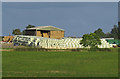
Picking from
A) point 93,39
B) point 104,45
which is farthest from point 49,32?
point 93,39

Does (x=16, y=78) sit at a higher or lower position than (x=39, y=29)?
lower

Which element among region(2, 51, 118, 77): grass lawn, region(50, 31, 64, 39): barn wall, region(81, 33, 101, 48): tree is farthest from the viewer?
region(50, 31, 64, 39): barn wall

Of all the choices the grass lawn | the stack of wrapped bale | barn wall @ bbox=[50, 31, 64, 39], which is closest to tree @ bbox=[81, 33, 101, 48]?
the stack of wrapped bale

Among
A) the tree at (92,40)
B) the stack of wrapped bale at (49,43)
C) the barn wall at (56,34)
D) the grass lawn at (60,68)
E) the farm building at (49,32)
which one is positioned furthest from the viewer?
the barn wall at (56,34)

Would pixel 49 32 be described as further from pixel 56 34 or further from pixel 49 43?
pixel 49 43

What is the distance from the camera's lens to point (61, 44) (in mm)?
81938

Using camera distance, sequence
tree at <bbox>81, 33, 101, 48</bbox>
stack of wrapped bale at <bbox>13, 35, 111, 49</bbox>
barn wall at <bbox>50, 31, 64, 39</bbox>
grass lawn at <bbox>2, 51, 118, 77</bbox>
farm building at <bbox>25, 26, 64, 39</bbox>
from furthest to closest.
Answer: barn wall at <bbox>50, 31, 64, 39</bbox>, farm building at <bbox>25, 26, 64, 39</bbox>, stack of wrapped bale at <bbox>13, 35, 111, 49</bbox>, tree at <bbox>81, 33, 101, 48</bbox>, grass lawn at <bbox>2, 51, 118, 77</bbox>

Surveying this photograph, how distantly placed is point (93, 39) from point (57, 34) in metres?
47.2

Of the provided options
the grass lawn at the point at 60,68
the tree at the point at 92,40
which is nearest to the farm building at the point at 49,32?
the tree at the point at 92,40

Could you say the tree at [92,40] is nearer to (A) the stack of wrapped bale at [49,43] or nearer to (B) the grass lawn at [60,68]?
(A) the stack of wrapped bale at [49,43]

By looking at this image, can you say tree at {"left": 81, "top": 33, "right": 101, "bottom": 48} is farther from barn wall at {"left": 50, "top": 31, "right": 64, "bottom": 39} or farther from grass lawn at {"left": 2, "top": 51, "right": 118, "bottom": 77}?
barn wall at {"left": 50, "top": 31, "right": 64, "bottom": 39}

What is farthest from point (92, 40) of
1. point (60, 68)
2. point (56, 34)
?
point (56, 34)

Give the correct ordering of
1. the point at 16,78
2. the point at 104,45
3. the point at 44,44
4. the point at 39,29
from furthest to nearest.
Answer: the point at 39,29, the point at 104,45, the point at 44,44, the point at 16,78

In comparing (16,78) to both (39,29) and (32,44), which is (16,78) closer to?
(32,44)
